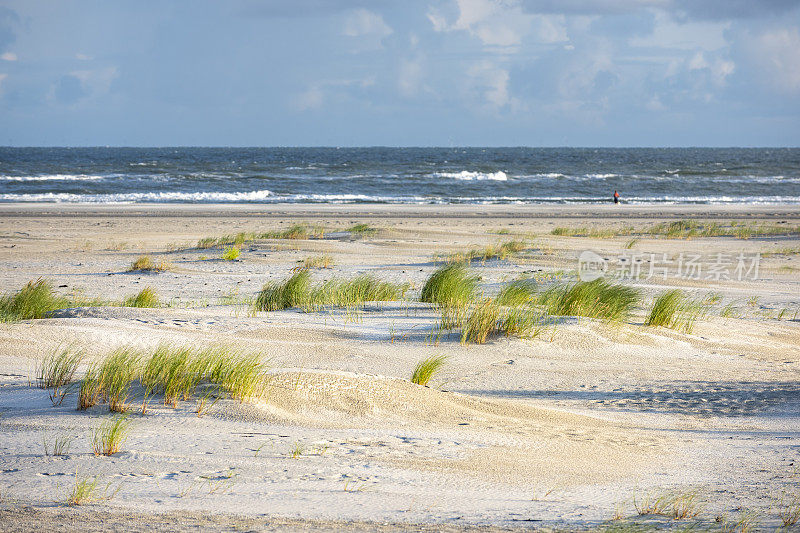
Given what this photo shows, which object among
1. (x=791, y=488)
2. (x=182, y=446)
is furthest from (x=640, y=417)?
(x=182, y=446)

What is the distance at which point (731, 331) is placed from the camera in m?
8.22

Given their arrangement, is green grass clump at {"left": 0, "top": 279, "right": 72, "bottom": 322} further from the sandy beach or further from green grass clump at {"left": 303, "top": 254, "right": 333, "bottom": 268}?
green grass clump at {"left": 303, "top": 254, "right": 333, "bottom": 268}

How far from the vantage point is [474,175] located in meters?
58.5

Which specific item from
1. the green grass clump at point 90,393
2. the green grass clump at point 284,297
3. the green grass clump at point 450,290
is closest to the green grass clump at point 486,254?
the green grass clump at point 450,290

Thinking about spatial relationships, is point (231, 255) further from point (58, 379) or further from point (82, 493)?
point (82, 493)

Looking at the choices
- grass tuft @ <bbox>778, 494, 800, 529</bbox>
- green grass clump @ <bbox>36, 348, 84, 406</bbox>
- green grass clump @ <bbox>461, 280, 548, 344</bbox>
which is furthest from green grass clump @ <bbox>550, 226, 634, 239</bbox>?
grass tuft @ <bbox>778, 494, 800, 529</bbox>

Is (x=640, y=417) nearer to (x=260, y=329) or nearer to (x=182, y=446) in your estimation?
(x=182, y=446)

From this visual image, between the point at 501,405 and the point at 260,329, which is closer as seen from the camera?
the point at 501,405

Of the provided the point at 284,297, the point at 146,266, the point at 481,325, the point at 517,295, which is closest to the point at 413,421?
the point at 481,325

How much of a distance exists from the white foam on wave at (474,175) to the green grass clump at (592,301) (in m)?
47.0

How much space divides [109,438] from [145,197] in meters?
36.1

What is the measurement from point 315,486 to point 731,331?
20.5 ft

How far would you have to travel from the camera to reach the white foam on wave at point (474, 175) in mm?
56406

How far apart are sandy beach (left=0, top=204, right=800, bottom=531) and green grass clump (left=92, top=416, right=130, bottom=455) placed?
63mm
